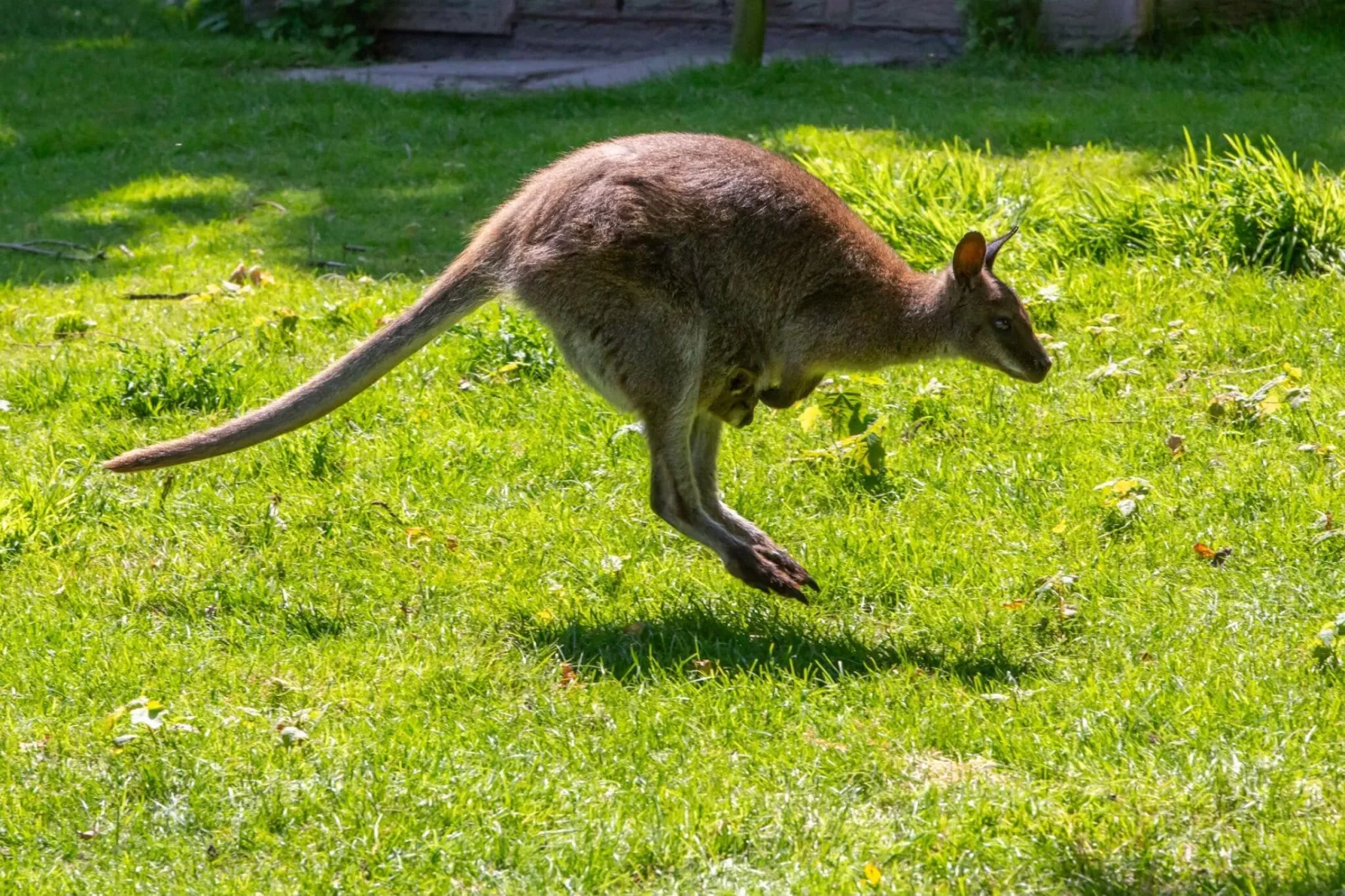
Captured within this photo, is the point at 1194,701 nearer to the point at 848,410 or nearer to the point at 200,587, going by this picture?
the point at 848,410

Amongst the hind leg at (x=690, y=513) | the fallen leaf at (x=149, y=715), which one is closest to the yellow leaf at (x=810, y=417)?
the hind leg at (x=690, y=513)

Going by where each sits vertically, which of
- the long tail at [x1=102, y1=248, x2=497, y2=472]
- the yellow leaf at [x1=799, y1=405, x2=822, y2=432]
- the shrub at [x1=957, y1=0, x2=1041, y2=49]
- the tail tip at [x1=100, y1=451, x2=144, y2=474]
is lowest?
the yellow leaf at [x1=799, y1=405, x2=822, y2=432]

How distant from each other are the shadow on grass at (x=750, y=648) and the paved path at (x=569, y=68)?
8643mm

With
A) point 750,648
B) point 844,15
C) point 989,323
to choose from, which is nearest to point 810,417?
point 989,323

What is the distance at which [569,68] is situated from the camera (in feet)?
45.7

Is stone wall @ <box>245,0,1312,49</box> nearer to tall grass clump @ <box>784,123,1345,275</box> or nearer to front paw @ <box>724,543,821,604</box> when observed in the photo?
tall grass clump @ <box>784,123,1345,275</box>

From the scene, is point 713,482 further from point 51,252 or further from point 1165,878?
point 51,252

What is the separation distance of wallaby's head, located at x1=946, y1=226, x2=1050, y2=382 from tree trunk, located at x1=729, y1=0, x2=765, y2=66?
303 inches

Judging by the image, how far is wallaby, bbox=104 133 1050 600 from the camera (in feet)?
15.2

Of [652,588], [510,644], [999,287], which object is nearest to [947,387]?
[999,287]

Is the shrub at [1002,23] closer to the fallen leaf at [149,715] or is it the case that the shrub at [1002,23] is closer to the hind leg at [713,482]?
the hind leg at [713,482]

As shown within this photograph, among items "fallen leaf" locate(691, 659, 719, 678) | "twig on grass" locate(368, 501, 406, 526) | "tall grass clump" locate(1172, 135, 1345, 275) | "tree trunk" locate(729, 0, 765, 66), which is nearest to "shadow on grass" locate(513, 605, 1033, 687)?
"fallen leaf" locate(691, 659, 719, 678)

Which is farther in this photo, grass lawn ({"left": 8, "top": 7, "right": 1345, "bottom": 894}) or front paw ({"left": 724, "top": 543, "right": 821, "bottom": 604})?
front paw ({"left": 724, "top": 543, "right": 821, "bottom": 604})

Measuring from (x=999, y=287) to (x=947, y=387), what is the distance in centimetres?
125
